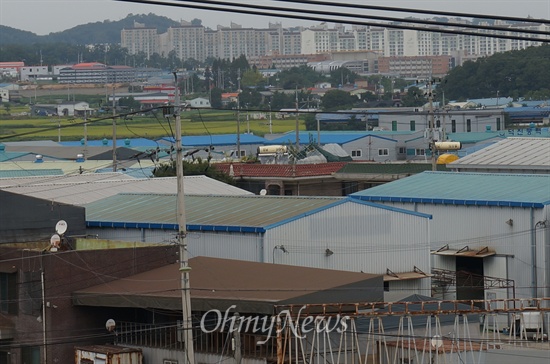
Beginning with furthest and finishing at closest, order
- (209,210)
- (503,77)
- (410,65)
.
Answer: (410,65) → (503,77) → (209,210)

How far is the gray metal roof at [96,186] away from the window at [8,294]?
250 inches

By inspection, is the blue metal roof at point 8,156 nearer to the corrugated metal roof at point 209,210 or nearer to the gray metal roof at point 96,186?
the gray metal roof at point 96,186

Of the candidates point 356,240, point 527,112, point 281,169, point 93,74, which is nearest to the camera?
point 356,240

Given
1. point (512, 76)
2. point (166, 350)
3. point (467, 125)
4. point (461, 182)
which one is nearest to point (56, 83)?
point (512, 76)

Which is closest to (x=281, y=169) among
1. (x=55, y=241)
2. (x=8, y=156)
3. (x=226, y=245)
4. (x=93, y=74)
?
(x=8, y=156)

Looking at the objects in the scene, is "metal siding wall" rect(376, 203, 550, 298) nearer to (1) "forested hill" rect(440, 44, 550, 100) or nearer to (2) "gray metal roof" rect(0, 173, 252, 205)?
(2) "gray metal roof" rect(0, 173, 252, 205)

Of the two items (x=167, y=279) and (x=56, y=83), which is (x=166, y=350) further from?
(x=56, y=83)

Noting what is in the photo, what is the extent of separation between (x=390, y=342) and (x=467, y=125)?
5013cm

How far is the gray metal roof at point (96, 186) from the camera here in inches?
993

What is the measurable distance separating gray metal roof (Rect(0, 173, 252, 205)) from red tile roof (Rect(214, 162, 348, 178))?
754 centimetres

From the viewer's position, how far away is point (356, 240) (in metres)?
20.7

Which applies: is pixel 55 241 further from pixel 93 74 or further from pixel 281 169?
pixel 93 74

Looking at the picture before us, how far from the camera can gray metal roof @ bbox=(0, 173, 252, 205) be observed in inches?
993

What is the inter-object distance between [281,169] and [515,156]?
8.09 metres
